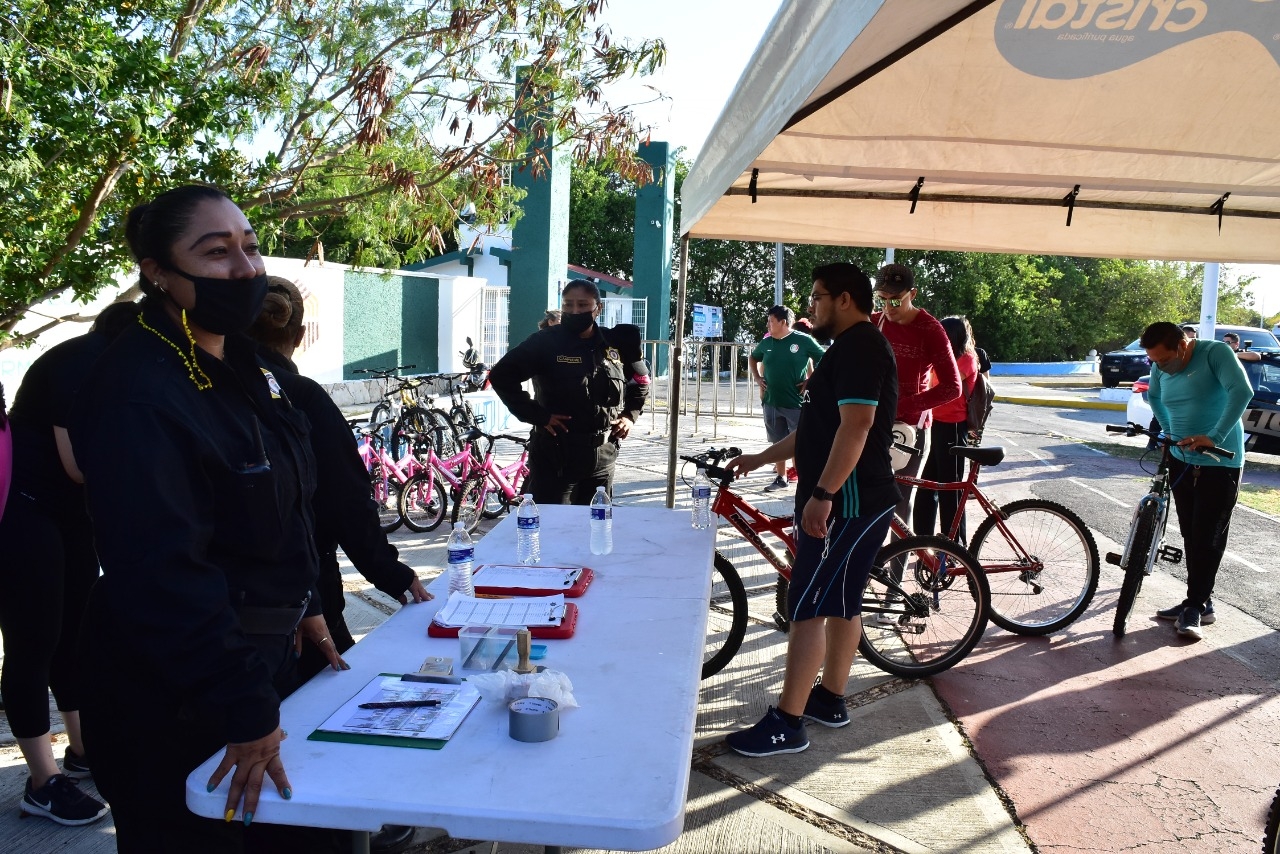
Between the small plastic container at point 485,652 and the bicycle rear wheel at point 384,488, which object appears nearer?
the small plastic container at point 485,652

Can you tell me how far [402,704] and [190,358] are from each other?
0.89m

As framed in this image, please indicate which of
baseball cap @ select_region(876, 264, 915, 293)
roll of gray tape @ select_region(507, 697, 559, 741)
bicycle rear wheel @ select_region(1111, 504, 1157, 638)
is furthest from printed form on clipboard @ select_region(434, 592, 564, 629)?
bicycle rear wheel @ select_region(1111, 504, 1157, 638)

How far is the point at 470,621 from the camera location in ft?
8.49

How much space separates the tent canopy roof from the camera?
10.3 ft

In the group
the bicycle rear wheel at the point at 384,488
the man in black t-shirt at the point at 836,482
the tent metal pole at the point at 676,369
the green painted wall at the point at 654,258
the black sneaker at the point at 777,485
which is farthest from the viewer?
the green painted wall at the point at 654,258

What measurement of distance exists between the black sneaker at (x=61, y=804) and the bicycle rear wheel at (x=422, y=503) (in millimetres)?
4369

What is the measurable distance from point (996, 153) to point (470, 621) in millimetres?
3678

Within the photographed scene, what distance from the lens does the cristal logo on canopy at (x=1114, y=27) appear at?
126 inches

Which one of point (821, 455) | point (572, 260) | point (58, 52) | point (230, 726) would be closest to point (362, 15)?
point (58, 52)

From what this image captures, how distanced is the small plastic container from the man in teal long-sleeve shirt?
4450mm

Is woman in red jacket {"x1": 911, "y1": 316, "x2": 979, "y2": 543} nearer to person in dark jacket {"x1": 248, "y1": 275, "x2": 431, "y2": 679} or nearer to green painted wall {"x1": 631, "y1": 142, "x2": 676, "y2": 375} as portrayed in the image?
person in dark jacket {"x1": 248, "y1": 275, "x2": 431, "y2": 679}

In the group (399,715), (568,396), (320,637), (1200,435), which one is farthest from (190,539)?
(1200,435)

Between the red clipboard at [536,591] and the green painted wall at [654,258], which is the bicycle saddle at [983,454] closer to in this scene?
the red clipboard at [536,591]

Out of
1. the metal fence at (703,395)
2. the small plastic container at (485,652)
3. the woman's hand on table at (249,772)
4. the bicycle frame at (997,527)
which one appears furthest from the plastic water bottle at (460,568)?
the metal fence at (703,395)
